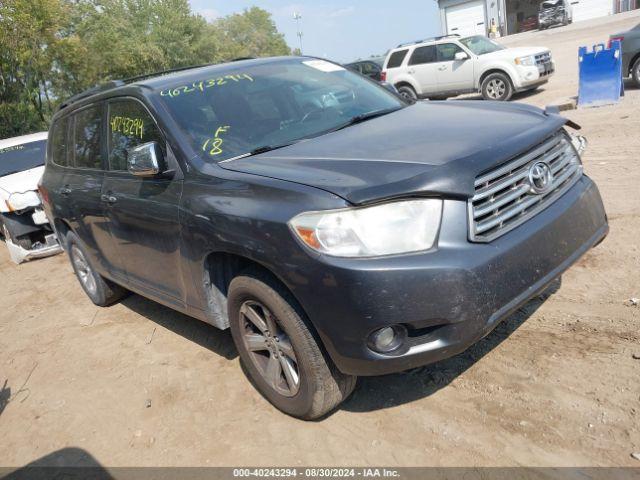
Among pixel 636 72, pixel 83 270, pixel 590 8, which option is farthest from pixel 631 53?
pixel 590 8

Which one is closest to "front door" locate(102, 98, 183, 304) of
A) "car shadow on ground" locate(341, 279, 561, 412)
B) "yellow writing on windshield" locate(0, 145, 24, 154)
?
"car shadow on ground" locate(341, 279, 561, 412)

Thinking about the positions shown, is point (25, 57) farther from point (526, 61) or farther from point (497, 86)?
point (526, 61)

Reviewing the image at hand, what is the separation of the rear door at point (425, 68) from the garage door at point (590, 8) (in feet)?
130

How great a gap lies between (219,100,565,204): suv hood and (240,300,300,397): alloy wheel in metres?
0.76

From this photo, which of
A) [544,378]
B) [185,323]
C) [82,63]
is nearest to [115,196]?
[185,323]

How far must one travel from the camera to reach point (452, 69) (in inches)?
569

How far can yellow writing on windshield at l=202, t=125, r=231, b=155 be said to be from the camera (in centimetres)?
330

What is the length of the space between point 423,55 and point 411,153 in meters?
13.4

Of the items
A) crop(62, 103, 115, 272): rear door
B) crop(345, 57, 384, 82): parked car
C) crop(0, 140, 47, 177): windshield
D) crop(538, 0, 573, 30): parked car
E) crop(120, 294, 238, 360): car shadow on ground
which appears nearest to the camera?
crop(120, 294, 238, 360): car shadow on ground

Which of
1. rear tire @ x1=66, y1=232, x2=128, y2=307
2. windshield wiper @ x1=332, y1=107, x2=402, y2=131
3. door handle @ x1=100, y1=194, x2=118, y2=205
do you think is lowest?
rear tire @ x1=66, y1=232, x2=128, y2=307

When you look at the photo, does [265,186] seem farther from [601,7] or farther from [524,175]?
[601,7]

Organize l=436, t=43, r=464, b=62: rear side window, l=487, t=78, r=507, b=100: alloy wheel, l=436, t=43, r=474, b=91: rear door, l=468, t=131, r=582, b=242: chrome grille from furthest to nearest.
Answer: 1. l=436, t=43, r=464, b=62: rear side window
2. l=436, t=43, r=474, b=91: rear door
3. l=487, t=78, r=507, b=100: alloy wheel
4. l=468, t=131, r=582, b=242: chrome grille

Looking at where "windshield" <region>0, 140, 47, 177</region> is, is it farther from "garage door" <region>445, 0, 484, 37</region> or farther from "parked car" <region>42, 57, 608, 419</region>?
"garage door" <region>445, 0, 484, 37</region>

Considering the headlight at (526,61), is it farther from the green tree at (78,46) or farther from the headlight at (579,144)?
the green tree at (78,46)
